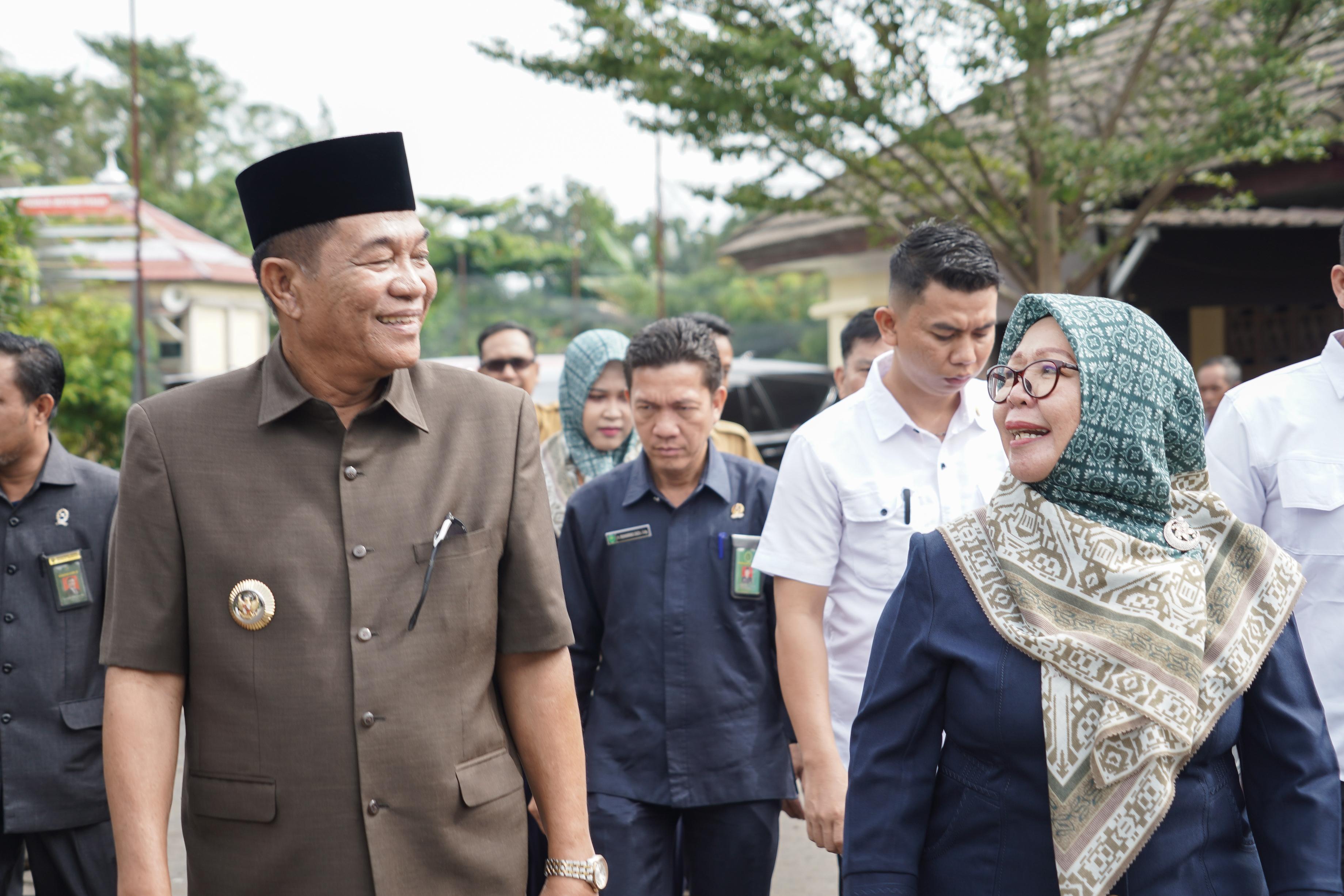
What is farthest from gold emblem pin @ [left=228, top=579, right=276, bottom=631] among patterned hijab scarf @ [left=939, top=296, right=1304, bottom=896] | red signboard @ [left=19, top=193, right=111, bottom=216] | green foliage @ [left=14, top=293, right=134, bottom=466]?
red signboard @ [left=19, top=193, right=111, bottom=216]

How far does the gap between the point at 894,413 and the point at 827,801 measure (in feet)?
3.38

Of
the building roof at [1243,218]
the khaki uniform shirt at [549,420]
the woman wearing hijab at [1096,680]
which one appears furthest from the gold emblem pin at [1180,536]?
the building roof at [1243,218]

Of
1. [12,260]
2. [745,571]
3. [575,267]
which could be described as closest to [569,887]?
[745,571]

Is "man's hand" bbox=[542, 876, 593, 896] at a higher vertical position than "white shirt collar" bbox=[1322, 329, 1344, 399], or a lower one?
lower

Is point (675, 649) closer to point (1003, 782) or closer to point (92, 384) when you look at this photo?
point (1003, 782)

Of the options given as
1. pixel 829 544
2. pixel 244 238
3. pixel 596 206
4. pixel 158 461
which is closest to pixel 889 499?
pixel 829 544

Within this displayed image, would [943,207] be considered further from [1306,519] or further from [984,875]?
[984,875]

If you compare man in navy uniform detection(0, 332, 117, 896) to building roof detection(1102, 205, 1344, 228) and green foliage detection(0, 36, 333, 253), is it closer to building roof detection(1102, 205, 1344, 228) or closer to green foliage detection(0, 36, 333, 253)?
building roof detection(1102, 205, 1344, 228)

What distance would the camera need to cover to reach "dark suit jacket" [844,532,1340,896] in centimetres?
209

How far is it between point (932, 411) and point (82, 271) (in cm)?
1645

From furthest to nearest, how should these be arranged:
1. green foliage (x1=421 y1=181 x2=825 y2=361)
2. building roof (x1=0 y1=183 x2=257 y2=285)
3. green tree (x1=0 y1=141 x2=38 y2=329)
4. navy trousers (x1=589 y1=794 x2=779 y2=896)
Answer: green foliage (x1=421 y1=181 x2=825 y2=361)
building roof (x1=0 y1=183 x2=257 y2=285)
green tree (x1=0 y1=141 x2=38 y2=329)
navy trousers (x1=589 y1=794 x2=779 y2=896)

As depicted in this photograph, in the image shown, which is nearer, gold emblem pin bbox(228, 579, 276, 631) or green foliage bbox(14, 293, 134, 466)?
gold emblem pin bbox(228, 579, 276, 631)

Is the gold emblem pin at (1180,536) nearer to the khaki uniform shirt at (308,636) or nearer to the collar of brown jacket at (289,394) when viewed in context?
the khaki uniform shirt at (308,636)

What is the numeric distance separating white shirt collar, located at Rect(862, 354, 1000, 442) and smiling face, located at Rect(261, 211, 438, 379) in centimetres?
148
